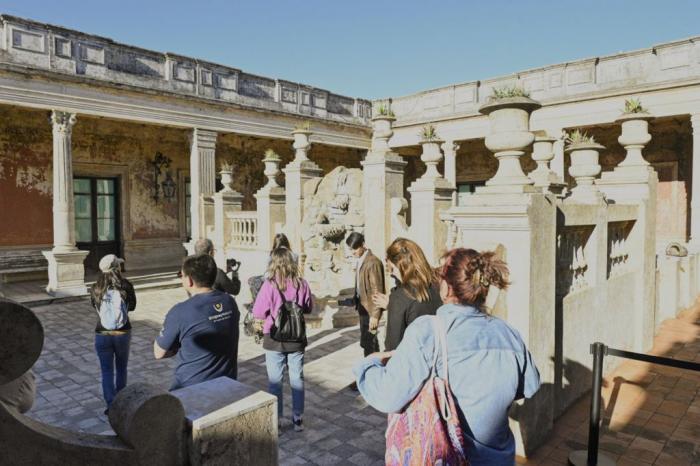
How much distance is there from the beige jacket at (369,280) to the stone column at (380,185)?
137 inches

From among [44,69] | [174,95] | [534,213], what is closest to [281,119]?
[174,95]

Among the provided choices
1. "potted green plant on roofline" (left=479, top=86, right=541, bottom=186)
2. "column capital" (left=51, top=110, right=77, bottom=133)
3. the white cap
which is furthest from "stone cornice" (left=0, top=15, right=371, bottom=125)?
"potted green plant on roofline" (left=479, top=86, right=541, bottom=186)

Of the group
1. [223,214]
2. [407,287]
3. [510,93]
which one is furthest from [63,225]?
[510,93]

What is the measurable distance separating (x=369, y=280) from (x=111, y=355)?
2.44 meters

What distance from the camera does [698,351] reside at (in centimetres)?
566

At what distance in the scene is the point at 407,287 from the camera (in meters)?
3.08

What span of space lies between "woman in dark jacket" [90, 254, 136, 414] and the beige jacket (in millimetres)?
2078

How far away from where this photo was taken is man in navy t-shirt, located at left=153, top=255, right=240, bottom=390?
9.21 ft

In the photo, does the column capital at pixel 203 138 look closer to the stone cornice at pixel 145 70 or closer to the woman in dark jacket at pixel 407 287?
the stone cornice at pixel 145 70

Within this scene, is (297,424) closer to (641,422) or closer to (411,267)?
(411,267)

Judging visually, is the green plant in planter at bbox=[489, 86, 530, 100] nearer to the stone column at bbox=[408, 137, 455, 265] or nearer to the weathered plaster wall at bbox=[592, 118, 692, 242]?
the stone column at bbox=[408, 137, 455, 265]

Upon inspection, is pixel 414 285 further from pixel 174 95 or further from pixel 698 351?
pixel 174 95

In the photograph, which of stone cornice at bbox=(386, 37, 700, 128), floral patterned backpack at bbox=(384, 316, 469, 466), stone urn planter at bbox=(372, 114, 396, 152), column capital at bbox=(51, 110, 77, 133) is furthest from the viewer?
stone cornice at bbox=(386, 37, 700, 128)

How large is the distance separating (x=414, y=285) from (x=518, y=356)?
3.84ft
